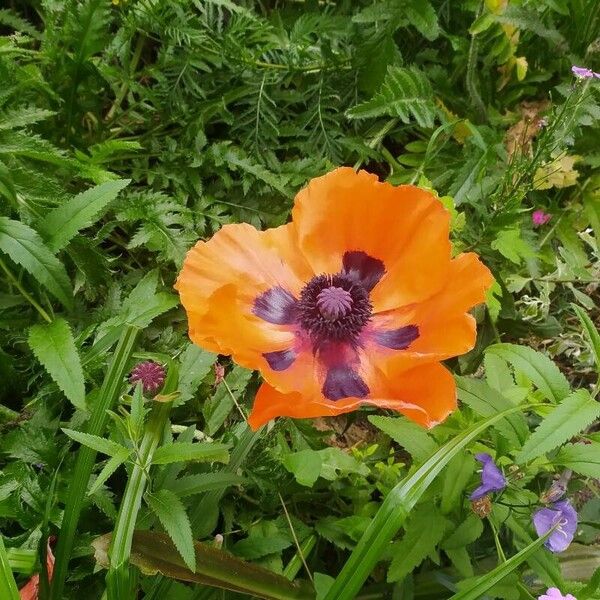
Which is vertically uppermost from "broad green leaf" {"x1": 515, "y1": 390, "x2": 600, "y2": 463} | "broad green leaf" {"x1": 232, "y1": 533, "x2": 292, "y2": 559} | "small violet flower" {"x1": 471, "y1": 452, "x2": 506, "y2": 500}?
"broad green leaf" {"x1": 515, "y1": 390, "x2": 600, "y2": 463}

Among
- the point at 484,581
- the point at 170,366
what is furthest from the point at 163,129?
the point at 484,581

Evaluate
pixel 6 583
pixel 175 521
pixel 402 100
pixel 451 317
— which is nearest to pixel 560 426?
pixel 451 317

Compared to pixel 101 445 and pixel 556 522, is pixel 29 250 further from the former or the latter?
pixel 556 522

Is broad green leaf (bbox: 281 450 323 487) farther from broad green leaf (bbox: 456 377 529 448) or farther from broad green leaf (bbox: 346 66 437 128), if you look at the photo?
broad green leaf (bbox: 346 66 437 128)

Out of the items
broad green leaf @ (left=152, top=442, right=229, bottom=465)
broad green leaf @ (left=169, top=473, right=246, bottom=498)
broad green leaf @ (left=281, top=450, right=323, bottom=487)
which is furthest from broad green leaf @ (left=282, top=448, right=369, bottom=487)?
broad green leaf @ (left=152, top=442, right=229, bottom=465)

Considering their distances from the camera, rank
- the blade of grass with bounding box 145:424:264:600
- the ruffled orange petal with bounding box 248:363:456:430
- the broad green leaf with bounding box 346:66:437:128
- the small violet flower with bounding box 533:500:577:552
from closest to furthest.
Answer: the ruffled orange petal with bounding box 248:363:456:430 < the small violet flower with bounding box 533:500:577:552 < the blade of grass with bounding box 145:424:264:600 < the broad green leaf with bounding box 346:66:437:128

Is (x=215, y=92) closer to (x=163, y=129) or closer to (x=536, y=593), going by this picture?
(x=163, y=129)
